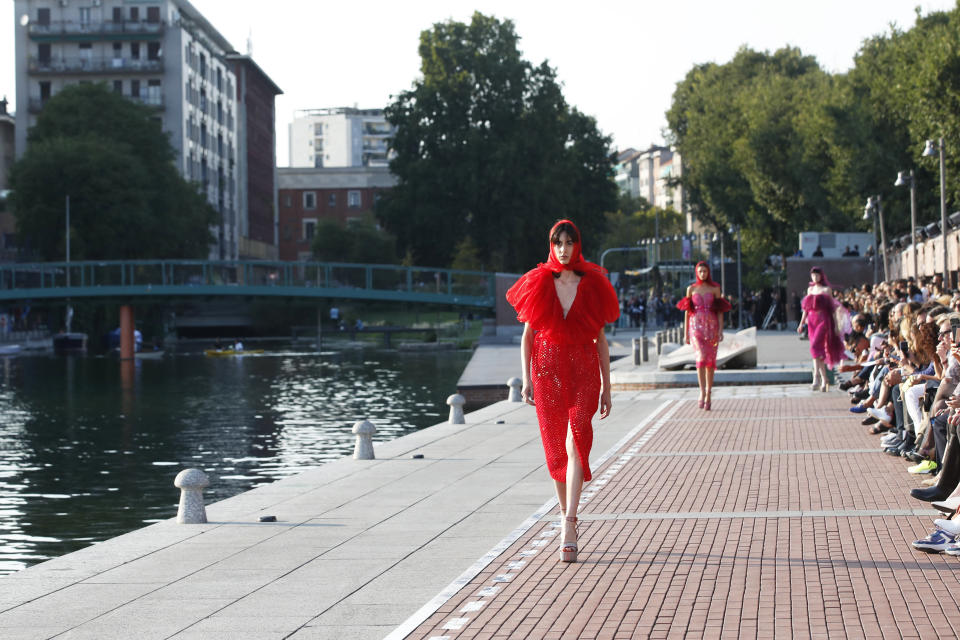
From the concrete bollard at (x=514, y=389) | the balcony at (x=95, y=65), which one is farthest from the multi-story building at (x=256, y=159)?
the concrete bollard at (x=514, y=389)

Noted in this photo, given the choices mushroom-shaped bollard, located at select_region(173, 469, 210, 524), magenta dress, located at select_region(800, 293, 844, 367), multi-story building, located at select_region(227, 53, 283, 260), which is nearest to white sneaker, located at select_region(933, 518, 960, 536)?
mushroom-shaped bollard, located at select_region(173, 469, 210, 524)

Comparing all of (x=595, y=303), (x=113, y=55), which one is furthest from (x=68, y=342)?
(x=595, y=303)

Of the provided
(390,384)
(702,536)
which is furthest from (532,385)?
(390,384)

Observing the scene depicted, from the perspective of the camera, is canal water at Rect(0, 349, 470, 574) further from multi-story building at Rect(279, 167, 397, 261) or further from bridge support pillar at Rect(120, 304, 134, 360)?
multi-story building at Rect(279, 167, 397, 261)

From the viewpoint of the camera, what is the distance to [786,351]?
3681 cm

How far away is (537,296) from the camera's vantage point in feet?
28.7

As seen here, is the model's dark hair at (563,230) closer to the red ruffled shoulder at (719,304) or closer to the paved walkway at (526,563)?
the paved walkway at (526,563)

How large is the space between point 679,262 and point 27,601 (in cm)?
7422

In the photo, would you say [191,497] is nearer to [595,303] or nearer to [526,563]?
[526,563]

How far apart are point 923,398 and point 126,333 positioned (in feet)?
196

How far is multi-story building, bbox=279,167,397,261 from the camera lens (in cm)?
13688

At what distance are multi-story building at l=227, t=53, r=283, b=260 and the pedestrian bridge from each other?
167 feet

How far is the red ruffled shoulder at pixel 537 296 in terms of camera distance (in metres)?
8.74

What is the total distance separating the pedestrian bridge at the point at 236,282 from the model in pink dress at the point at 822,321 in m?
45.4
